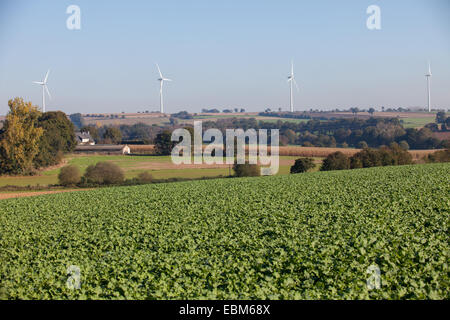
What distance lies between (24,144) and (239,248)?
2106 inches

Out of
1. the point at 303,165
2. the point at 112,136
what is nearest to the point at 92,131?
the point at 112,136

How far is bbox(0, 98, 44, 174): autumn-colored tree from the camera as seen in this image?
58312 millimetres

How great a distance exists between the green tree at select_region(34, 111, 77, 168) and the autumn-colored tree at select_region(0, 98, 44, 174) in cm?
164

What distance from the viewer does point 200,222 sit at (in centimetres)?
1806

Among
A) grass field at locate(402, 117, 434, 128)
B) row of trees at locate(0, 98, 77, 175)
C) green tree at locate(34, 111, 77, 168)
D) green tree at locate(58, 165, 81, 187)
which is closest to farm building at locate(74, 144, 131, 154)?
green tree at locate(34, 111, 77, 168)

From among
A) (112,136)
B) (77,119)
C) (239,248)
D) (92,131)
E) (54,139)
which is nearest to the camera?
(239,248)

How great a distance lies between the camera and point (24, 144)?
59.6 meters

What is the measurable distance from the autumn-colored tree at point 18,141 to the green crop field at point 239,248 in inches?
1471

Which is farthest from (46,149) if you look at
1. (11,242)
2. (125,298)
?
(125,298)

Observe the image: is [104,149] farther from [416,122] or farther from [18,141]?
[416,122]

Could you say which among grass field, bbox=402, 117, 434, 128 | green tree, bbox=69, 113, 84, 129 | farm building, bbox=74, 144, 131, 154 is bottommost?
farm building, bbox=74, 144, 131, 154

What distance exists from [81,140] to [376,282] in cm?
9825

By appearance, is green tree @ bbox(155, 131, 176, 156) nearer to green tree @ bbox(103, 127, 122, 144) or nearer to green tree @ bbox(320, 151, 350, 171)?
green tree @ bbox(103, 127, 122, 144)

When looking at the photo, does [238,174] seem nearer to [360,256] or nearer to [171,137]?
[171,137]
